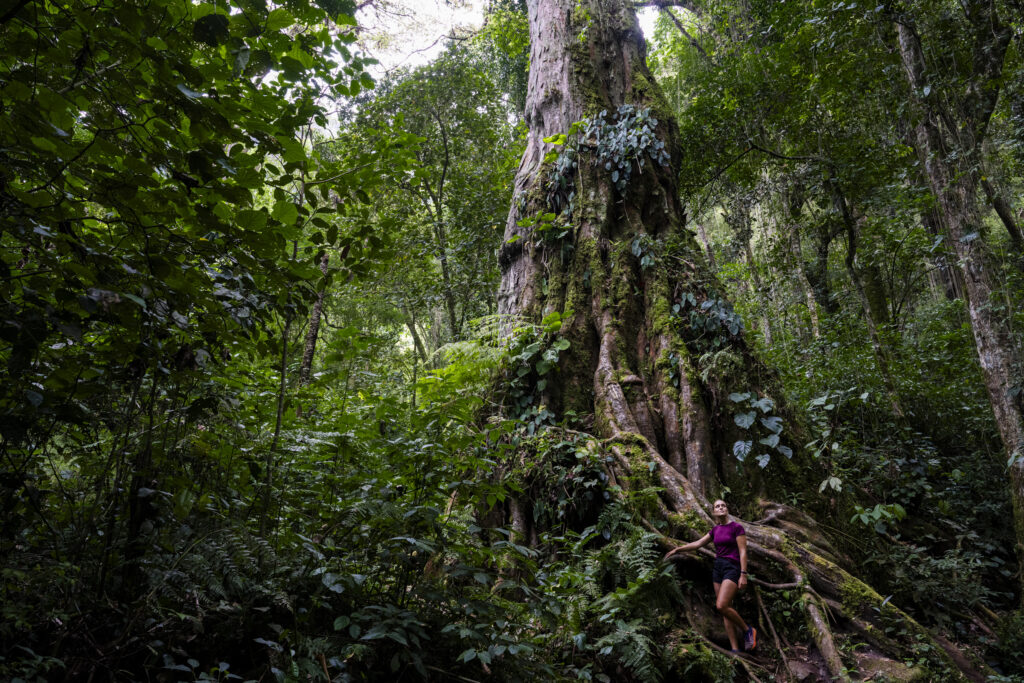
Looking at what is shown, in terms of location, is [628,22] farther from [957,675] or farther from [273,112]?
[957,675]

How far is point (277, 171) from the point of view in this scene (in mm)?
2201

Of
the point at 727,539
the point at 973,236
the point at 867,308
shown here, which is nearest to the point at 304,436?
the point at 727,539

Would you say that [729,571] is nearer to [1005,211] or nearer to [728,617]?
[728,617]

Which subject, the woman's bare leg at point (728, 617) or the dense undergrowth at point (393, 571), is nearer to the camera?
the dense undergrowth at point (393, 571)

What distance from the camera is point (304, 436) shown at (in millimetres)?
2814

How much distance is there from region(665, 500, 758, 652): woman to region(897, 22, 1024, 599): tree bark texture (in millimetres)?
2669

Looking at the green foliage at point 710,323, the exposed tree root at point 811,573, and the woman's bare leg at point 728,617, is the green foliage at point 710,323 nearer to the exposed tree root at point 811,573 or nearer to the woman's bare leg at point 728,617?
the exposed tree root at point 811,573

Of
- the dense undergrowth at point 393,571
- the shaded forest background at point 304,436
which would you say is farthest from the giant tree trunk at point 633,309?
the dense undergrowth at point 393,571

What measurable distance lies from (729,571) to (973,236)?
3909 millimetres

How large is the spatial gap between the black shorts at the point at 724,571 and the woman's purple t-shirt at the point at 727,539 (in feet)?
0.09

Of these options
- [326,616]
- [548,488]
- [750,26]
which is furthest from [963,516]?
[750,26]

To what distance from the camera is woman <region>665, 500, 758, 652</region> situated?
3.52m

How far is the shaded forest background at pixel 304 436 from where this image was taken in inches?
73.7

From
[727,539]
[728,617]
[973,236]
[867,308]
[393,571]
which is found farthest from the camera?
[867,308]
